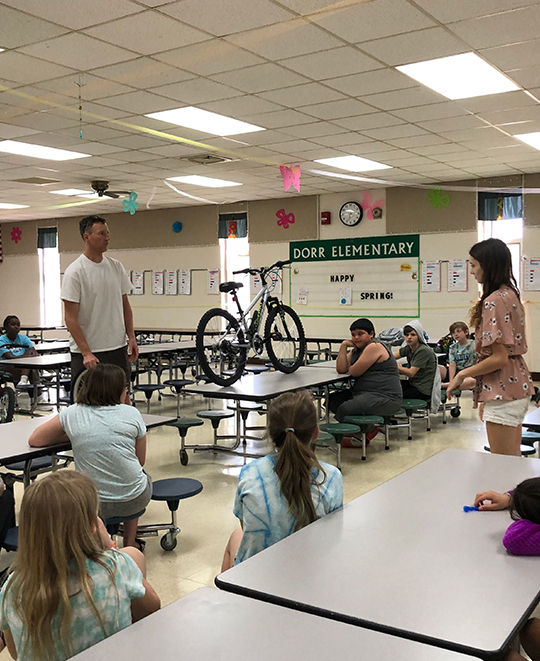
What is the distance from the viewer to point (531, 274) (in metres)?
9.26

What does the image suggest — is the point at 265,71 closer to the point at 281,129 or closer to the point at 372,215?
the point at 281,129

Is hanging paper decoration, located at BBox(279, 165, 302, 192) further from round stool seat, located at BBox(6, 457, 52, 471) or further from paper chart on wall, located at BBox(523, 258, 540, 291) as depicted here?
round stool seat, located at BBox(6, 457, 52, 471)

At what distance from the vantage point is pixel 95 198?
10.9 m

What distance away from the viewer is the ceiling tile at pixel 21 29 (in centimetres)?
368

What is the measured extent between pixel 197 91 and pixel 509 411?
3.55m

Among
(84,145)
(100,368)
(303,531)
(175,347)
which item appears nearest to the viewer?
(303,531)

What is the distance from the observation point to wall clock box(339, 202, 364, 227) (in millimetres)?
10477

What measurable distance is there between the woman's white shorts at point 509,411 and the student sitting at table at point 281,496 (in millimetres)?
984

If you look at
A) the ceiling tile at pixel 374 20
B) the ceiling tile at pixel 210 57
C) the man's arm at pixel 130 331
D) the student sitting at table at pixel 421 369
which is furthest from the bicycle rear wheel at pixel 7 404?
the ceiling tile at pixel 374 20

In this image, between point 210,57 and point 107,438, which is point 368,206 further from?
point 107,438

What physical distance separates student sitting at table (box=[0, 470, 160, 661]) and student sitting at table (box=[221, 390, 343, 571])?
523 millimetres

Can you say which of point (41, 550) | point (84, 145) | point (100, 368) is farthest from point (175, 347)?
point (41, 550)

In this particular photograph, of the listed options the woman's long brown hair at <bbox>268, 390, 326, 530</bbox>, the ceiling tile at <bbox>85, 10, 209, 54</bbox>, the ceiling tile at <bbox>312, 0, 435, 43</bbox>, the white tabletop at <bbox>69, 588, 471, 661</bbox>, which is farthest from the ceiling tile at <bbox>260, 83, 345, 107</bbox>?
the white tabletop at <bbox>69, 588, 471, 661</bbox>

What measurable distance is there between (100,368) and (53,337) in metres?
11.8
